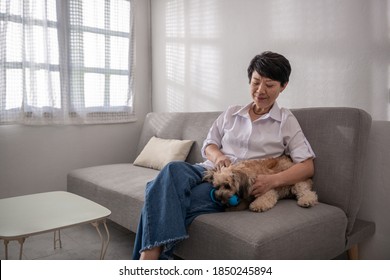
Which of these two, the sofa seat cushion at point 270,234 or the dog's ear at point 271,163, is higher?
the dog's ear at point 271,163

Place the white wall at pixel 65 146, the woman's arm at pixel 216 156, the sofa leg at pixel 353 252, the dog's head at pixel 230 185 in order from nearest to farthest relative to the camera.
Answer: the dog's head at pixel 230 185, the woman's arm at pixel 216 156, the sofa leg at pixel 353 252, the white wall at pixel 65 146

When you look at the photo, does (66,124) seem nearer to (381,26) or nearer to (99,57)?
(99,57)

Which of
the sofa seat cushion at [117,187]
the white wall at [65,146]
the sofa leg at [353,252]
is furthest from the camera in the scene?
the white wall at [65,146]

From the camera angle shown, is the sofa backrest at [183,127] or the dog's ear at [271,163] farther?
the sofa backrest at [183,127]

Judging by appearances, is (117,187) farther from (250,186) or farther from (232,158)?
(250,186)

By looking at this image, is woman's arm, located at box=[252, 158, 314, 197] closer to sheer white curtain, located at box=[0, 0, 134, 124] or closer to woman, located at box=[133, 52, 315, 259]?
woman, located at box=[133, 52, 315, 259]

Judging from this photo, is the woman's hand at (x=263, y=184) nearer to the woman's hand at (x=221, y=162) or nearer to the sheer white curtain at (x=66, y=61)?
the woman's hand at (x=221, y=162)

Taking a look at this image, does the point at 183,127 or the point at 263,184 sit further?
the point at 183,127

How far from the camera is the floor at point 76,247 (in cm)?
208

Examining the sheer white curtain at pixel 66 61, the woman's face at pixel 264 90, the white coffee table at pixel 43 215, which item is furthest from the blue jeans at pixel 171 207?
the sheer white curtain at pixel 66 61

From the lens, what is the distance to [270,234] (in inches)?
51.2

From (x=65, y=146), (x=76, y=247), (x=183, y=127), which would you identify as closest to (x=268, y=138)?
(x=183, y=127)

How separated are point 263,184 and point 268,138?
301mm
